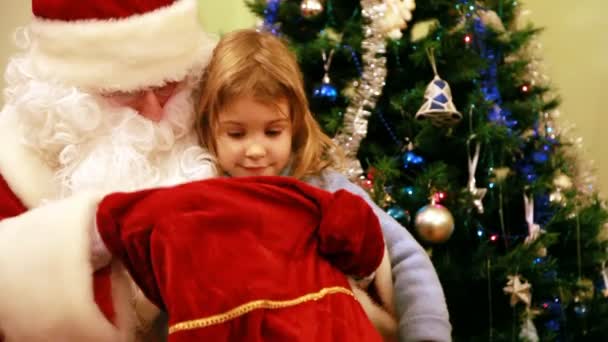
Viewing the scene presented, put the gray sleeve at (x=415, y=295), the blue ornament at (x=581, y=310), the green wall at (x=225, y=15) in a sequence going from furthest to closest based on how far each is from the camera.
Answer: the green wall at (x=225, y=15) < the blue ornament at (x=581, y=310) < the gray sleeve at (x=415, y=295)

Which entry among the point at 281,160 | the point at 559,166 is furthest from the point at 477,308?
the point at 281,160

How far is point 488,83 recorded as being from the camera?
148 centimetres

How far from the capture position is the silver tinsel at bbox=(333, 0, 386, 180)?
137 centimetres

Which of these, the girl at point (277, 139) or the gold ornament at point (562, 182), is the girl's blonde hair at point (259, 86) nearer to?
the girl at point (277, 139)

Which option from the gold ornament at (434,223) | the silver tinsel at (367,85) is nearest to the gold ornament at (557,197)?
the gold ornament at (434,223)

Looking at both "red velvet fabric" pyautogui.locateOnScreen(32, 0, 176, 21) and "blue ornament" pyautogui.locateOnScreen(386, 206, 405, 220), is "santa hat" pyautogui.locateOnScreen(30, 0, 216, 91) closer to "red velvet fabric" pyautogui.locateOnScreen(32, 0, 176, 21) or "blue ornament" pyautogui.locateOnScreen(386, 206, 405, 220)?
"red velvet fabric" pyautogui.locateOnScreen(32, 0, 176, 21)

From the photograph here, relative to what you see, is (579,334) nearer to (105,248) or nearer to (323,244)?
(323,244)

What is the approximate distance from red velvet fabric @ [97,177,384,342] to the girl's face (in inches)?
8.6

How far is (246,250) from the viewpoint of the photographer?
738 millimetres

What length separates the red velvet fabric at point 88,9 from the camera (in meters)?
0.94

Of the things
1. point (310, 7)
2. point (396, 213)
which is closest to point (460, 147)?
point (396, 213)

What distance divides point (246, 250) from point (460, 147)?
807 mm

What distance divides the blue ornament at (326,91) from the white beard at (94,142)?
1.56ft

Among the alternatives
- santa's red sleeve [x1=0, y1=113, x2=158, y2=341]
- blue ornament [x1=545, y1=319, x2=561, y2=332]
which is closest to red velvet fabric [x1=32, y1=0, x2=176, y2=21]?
santa's red sleeve [x1=0, y1=113, x2=158, y2=341]
